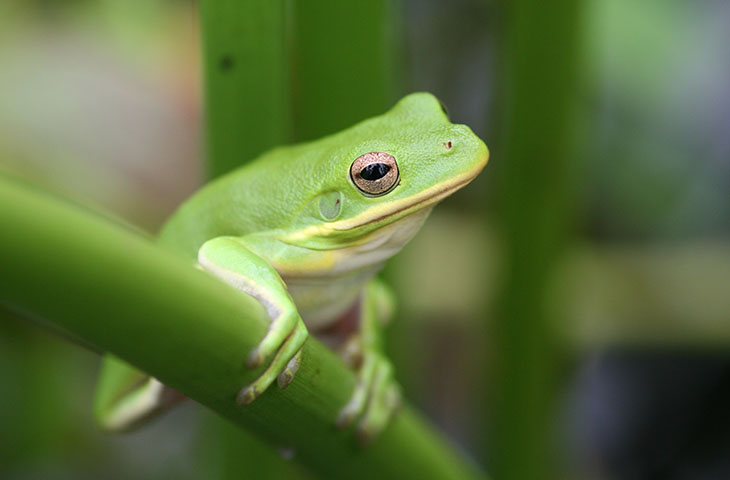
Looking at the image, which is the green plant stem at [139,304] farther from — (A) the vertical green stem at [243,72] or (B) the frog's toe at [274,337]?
(A) the vertical green stem at [243,72]

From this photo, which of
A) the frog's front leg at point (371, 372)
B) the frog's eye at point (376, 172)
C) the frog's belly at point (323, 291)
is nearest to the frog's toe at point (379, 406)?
the frog's front leg at point (371, 372)

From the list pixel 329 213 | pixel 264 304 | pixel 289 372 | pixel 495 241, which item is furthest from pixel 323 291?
pixel 495 241

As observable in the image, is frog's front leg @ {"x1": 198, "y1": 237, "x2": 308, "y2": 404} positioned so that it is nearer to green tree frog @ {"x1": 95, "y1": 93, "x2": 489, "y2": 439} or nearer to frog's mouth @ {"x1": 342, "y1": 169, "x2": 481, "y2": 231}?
green tree frog @ {"x1": 95, "y1": 93, "x2": 489, "y2": 439}

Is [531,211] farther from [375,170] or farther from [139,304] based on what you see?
[139,304]

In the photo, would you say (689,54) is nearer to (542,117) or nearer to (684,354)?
(684,354)

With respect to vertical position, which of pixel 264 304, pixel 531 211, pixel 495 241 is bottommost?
pixel 495 241

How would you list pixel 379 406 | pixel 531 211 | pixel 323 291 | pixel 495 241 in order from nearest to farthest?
pixel 379 406 < pixel 323 291 < pixel 531 211 < pixel 495 241

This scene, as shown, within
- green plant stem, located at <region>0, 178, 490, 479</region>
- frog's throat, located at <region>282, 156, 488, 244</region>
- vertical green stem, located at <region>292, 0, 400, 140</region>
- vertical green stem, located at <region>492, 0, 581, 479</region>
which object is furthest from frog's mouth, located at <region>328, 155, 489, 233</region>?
vertical green stem, located at <region>492, 0, 581, 479</region>

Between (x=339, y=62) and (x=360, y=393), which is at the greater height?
(x=339, y=62)
